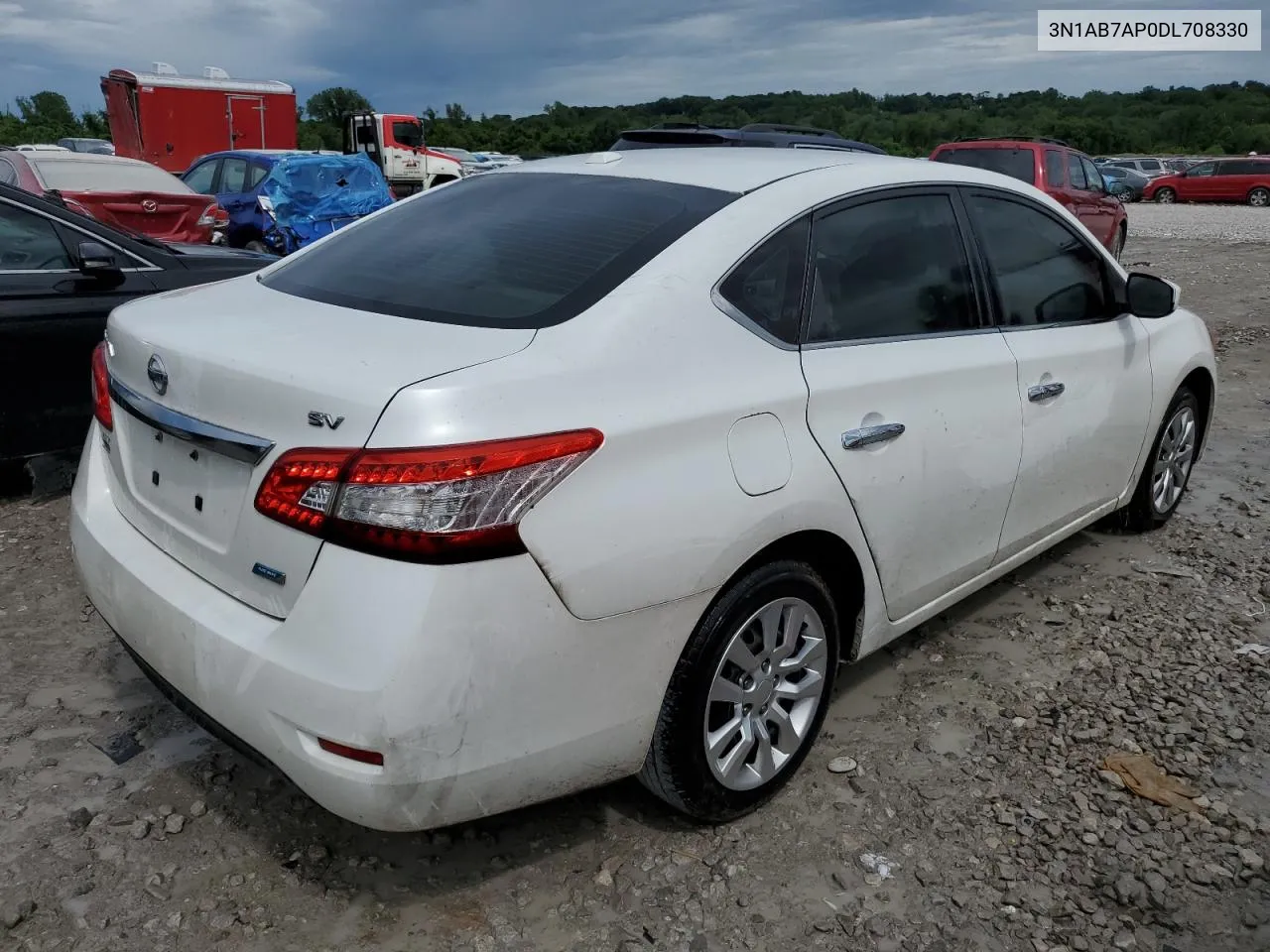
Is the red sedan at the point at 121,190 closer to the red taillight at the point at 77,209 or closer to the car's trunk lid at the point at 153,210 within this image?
the car's trunk lid at the point at 153,210

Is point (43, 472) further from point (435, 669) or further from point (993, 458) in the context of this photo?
point (993, 458)

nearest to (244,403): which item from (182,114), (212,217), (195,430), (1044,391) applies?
(195,430)

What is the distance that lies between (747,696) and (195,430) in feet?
4.54

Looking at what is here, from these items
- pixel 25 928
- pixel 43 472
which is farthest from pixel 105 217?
pixel 25 928

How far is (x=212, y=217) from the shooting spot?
10609 millimetres

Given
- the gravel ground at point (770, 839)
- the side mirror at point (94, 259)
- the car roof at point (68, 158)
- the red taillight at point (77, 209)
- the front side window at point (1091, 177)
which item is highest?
the car roof at point (68, 158)

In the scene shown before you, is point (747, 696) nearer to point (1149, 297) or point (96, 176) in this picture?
point (1149, 297)

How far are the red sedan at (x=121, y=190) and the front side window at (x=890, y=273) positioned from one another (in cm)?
839

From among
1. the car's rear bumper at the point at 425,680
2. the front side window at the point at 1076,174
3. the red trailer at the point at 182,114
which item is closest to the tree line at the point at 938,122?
the red trailer at the point at 182,114

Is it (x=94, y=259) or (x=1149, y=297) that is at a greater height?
(x=94, y=259)

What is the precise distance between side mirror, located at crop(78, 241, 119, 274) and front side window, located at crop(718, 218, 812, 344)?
3483 millimetres

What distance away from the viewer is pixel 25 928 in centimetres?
226

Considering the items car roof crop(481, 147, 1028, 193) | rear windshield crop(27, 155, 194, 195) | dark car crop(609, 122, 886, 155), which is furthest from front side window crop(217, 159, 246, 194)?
car roof crop(481, 147, 1028, 193)

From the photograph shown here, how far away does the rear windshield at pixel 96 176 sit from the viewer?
9609 mm
